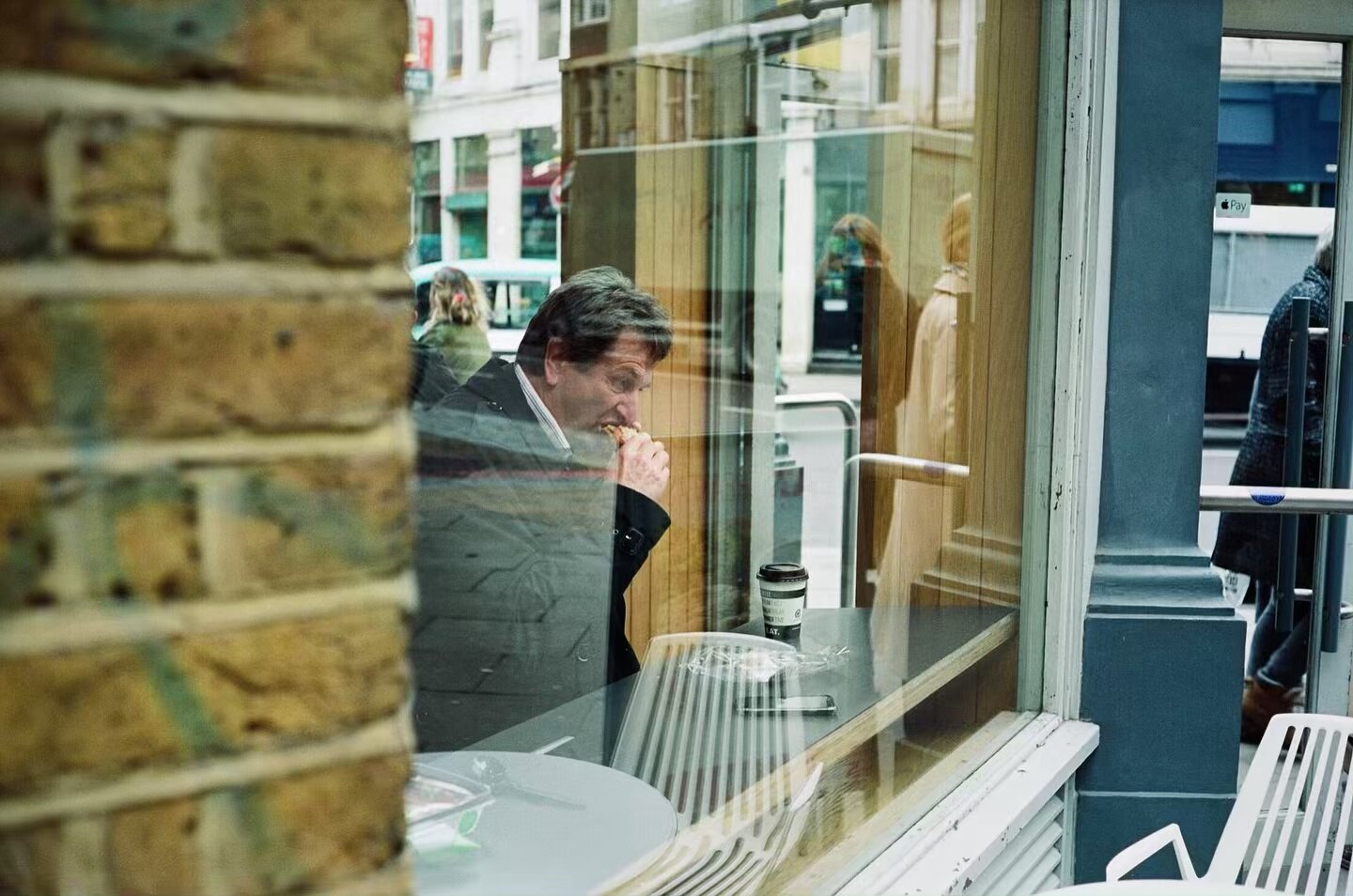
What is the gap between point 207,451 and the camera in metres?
0.67

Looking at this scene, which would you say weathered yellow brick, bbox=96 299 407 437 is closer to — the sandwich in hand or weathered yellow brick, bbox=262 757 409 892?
weathered yellow brick, bbox=262 757 409 892

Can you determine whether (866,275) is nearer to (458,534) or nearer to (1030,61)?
(1030,61)

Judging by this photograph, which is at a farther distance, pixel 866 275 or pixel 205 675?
pixel 866 275

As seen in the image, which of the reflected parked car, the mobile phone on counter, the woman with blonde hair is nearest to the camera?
the mobile phone on counter

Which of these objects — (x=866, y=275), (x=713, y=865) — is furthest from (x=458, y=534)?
(x=866, y=275)

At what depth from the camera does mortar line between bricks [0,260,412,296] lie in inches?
24.8

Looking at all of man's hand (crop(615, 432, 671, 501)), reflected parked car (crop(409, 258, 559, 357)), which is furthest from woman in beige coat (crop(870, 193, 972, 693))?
reflected parked car (crop(409, 258, 559, 357))

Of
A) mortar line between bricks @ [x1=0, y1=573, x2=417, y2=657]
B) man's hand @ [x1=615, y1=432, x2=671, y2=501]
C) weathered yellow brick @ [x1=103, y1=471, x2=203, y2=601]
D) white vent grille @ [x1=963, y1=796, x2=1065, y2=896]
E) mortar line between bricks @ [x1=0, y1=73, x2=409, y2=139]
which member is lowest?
white vent grille @ [x1=963, y1=796, x2=1065, y2=896]

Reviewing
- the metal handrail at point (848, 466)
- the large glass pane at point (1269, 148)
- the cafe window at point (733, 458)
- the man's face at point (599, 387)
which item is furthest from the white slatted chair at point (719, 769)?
the large glass pane at point (1269, 148)

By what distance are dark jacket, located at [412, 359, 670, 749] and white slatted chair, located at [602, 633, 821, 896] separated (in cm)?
12

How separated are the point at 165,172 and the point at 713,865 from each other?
1.51m

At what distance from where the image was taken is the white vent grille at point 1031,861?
2.54 metres

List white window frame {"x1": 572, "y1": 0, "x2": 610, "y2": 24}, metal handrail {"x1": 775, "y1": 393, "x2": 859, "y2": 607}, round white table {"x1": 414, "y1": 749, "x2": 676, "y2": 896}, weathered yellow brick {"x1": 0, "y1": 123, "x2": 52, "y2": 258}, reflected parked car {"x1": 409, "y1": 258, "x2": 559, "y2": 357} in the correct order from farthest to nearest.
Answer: metal handrail {"x1": 775, "y1": 393, "x2": 859, "y2": 607} → white window frame {"x1": 572, "y1": 0, "x2": 610, "y2": 24} → reflected parked car {"x1": 409, "y1": 258, "x2": 559, "y2": 357} → round white table {"x1": 414, "y1": 749, "x2": 676, "y2": 896} → weathered yellow brick {"x1": 0, "y1": 123, "x2": 52, "y2": 258}

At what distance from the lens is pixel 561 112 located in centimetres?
353
